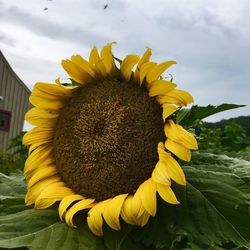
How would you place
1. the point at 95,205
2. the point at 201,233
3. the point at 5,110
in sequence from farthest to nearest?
the point at 5,110
the point at 95,205
the point at 201,233

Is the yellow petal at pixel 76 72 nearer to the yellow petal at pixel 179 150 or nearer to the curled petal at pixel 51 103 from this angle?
the curled petal at pixel 51 103

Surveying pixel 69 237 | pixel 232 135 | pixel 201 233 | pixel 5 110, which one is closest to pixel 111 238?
pixel 69 237

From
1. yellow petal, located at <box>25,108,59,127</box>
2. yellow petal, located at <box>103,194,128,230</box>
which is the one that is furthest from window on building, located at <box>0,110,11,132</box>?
yellow petal, located at <box>103,194,128,230</box>

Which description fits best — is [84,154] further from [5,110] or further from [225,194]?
[5,110]

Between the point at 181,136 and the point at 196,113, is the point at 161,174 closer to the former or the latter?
the point at 181,136

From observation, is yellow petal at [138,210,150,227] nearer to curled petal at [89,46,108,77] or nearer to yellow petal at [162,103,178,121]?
yellow petal at [162,103,178,121]

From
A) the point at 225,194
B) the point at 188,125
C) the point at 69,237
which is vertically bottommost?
the point at 69,237
